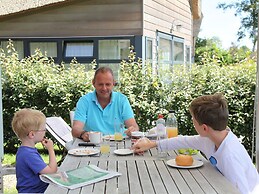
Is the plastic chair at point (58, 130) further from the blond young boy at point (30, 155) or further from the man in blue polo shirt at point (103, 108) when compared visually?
the blond young boy at point (30, 155)

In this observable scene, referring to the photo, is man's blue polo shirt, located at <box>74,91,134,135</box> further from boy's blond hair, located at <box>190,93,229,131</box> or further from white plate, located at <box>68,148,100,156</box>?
boy's blond hair, located at <box>190,93,229,131</box>

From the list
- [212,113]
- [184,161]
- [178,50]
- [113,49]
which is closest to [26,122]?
[184,161]

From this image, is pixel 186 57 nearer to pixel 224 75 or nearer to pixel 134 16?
pixel 134 16

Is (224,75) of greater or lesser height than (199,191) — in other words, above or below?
above

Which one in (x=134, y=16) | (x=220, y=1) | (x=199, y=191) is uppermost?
(x=220, y=1)

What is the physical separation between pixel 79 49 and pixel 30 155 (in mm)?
5141

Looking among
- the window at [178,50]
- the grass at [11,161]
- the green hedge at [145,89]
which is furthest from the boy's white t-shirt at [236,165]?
the window at [178,50]

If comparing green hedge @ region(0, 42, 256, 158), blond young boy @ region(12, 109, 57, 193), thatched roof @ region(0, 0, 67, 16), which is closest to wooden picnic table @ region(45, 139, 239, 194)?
blond young boy @ region(12, 109, 57, 193)

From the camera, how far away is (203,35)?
2605 centimetres

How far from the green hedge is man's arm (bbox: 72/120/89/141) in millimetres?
1939

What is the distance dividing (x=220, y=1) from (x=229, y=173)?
10.5 meters

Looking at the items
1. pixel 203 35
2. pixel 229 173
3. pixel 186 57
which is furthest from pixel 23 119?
pixel 203 35

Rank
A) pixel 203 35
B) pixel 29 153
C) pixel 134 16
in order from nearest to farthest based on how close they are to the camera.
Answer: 1. pixel 29 153
2. pixel 134 16
3. pixel 203 35

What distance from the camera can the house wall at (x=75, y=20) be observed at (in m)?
6.93
